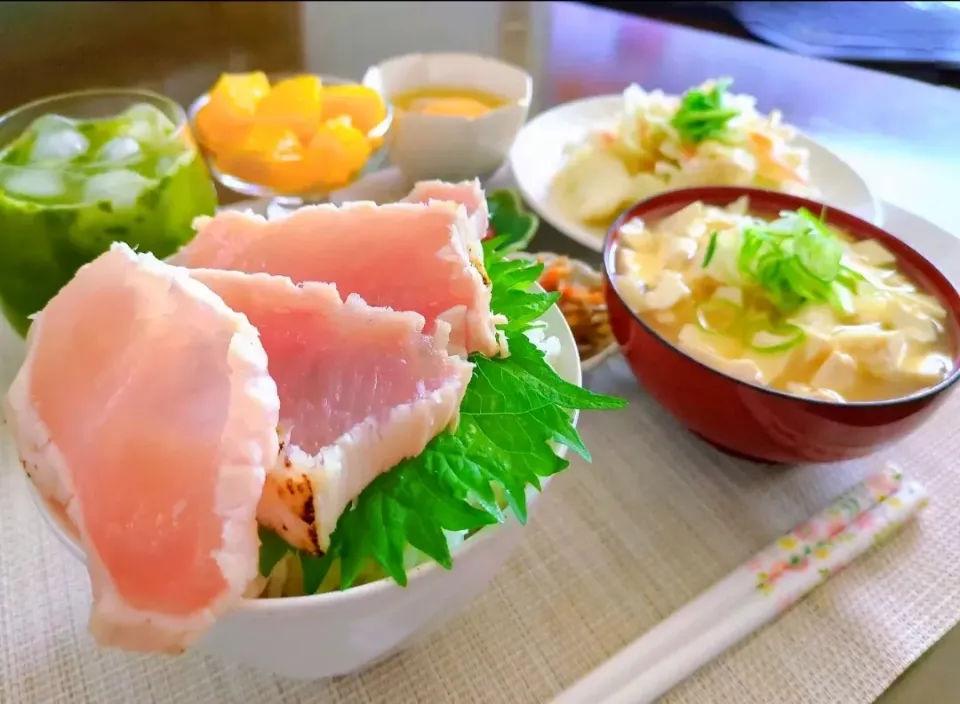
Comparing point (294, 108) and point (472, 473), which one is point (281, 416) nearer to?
point (472, 473)

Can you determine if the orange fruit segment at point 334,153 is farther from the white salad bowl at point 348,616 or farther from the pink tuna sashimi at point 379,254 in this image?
the white salad bowl at point 348,616

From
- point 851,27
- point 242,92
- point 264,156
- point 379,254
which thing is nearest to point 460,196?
point 379,254

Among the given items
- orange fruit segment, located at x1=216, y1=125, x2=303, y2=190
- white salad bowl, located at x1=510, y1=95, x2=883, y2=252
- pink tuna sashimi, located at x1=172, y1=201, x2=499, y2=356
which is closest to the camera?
pink tuna sashimi, located at x1=172, y1=201, x2=499, y2=356

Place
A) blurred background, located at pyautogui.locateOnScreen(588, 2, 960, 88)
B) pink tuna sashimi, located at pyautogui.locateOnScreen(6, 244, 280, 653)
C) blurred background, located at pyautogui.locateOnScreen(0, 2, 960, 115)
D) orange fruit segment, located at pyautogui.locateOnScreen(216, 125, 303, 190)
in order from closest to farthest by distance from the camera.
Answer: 1. pink tuna sashimi, located at pyautogui.locateOnScreen(6, 244, 280, 653)
2. orange fruit segment, located at pyautogui.locateOnScreen(216, 125, 303, 190)
3. blurred background, located at pyautogui.locateOnScreen(0, 2, 960, 115)
4. blurred background, located at pyautogui.locateOnScreen(588, 2, 960, 88)

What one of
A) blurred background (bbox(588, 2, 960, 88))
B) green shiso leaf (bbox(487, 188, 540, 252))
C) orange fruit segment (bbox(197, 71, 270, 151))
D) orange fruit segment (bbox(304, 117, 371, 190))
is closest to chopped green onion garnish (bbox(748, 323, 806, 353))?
green shiso leaf (bbox(487, 188, 540, 252))

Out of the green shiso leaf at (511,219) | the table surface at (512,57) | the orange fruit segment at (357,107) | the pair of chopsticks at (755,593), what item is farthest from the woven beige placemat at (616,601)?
the table surface at (512,57)

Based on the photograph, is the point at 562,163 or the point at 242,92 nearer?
the point at 242,92

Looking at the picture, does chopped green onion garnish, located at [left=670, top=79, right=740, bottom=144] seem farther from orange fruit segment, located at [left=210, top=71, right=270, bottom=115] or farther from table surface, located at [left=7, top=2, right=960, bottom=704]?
orange fruit segment, located at [left=210, top=71, right=270, bottom=115]
